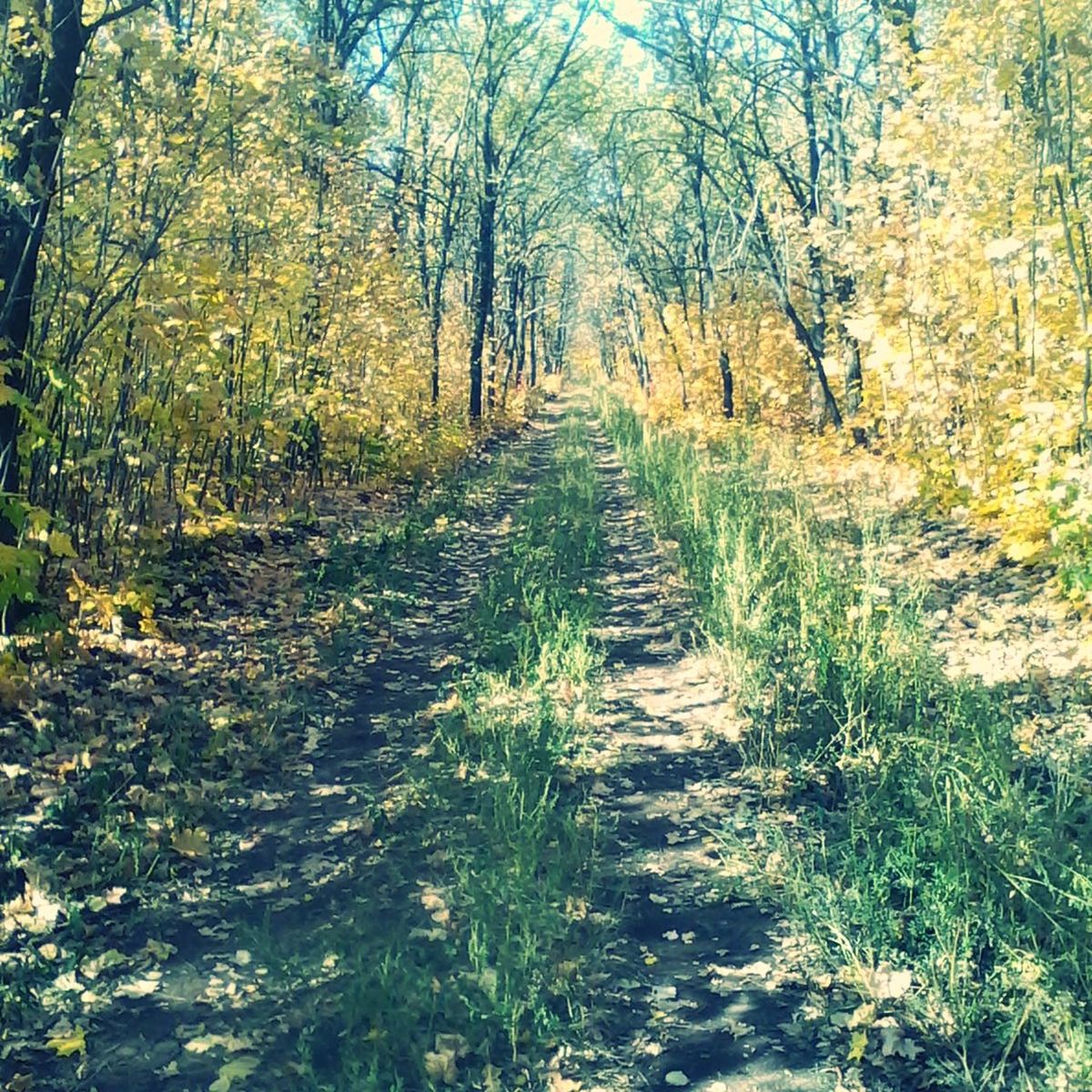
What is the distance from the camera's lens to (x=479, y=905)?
11.9 ft

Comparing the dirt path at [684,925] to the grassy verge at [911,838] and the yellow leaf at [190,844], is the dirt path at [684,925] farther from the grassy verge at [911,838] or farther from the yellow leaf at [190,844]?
the yellow leaf at [190,844]

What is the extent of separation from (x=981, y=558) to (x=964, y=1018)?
16.8ft

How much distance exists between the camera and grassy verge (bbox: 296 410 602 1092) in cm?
292

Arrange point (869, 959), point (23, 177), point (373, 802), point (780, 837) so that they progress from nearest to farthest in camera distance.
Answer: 1. point (869, 959)
2. point (780, 837)
3. point (373, 802)
4. point (23, 177)

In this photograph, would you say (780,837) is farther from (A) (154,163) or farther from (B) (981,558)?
(A) (154,163)

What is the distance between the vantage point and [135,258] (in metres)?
6.09

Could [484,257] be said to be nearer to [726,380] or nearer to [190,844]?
[726,380]

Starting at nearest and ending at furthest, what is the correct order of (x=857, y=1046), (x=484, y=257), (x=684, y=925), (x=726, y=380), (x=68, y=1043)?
(x=857, y=1046) → (x=68, y=1043) → (x=684, y=925) → (x=726, y=380) → (x=484, y=257)

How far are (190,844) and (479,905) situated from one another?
1355mm

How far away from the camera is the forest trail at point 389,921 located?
114 inches

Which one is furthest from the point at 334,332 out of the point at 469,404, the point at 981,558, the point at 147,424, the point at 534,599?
the point at 469,404

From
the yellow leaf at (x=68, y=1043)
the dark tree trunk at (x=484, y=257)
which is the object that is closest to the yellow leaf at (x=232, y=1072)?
the yellow leaf at (x=68, y=1043)

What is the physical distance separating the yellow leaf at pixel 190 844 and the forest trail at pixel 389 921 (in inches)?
3.0

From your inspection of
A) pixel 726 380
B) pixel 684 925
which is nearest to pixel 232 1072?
pixel 684 925
